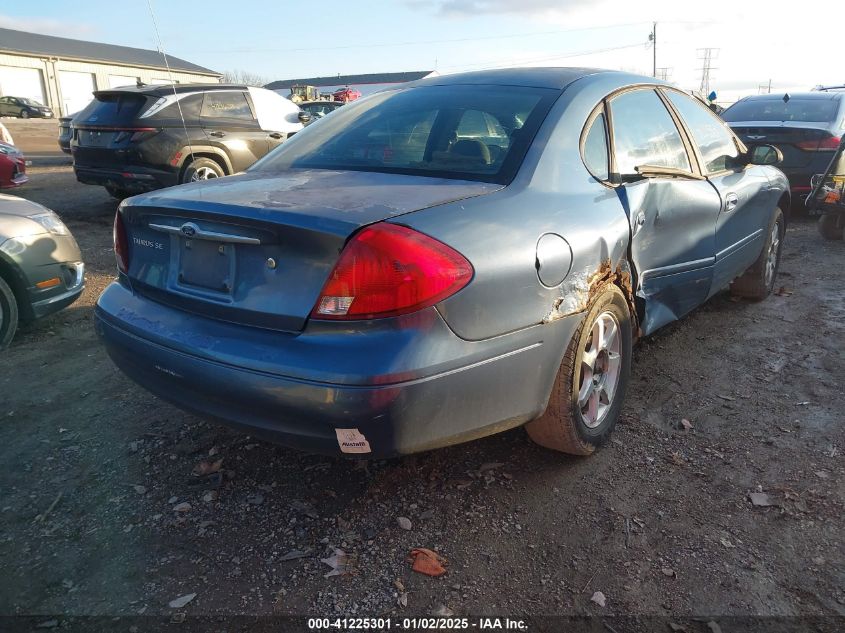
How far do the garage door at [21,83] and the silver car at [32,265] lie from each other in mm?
45433

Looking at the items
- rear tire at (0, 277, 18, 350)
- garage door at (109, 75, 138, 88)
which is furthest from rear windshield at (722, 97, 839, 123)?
garage door at (109, 75, 138, 88)

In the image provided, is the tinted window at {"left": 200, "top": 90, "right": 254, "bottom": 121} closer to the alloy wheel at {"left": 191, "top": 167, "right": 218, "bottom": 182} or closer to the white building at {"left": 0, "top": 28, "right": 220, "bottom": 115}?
the alloy wheel at {"left": 191, "top": 167, "right": 218, "bottom": 182}

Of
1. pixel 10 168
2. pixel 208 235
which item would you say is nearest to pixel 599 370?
pixel 208 235

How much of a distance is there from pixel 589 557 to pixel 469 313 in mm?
983

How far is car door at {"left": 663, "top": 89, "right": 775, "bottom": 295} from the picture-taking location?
385cm

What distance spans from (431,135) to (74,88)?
5194 centimetres

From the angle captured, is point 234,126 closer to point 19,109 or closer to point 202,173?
point 202,173

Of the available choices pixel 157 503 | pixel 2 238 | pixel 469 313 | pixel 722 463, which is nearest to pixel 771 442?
pixel 722 463

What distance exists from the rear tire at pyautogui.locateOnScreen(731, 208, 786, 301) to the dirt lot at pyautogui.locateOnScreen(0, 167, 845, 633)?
58.0 inches

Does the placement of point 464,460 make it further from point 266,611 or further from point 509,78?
point 509,78

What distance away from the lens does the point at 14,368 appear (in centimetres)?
387

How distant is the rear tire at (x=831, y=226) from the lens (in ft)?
24.1

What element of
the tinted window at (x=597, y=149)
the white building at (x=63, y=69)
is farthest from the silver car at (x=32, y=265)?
the white building at (x=63, y=69)

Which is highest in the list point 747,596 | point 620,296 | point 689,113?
point 689,113
